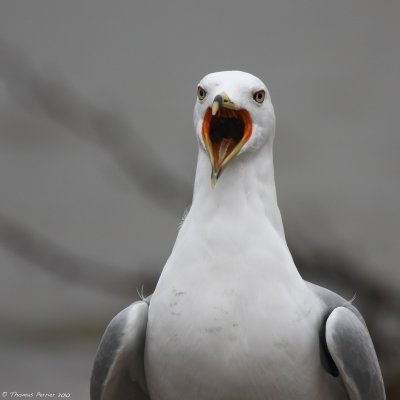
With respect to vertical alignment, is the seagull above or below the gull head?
below

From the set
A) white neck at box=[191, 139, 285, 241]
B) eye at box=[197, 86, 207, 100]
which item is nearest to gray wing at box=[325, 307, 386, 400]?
white neck at box=[191, 139, 285, 241]

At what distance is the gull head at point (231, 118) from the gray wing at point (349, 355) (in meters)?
0.41

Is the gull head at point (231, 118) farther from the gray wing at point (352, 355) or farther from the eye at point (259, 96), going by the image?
the gray wing at point (352, 355)

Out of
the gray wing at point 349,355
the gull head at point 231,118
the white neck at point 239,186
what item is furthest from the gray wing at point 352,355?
the gull head at point 231,118

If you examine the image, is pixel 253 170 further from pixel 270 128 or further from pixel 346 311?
pixel 346 311

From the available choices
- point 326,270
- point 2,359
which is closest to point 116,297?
point 2,359

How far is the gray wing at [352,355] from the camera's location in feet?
8.26

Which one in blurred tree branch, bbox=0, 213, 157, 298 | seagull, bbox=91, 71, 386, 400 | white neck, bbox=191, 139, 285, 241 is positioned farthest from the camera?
blurred tree branch, bbox=0, 213, 157, 298

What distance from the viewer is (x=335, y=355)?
2.51 m

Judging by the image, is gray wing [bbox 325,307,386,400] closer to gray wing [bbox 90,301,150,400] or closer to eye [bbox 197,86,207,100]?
gray wing [bbox 90,301,150,400]

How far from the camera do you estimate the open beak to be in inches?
96.4

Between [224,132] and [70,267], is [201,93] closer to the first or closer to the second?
[224,132]

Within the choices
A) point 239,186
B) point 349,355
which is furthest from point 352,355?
point 239,186

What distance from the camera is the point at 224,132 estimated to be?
2.54 meters
